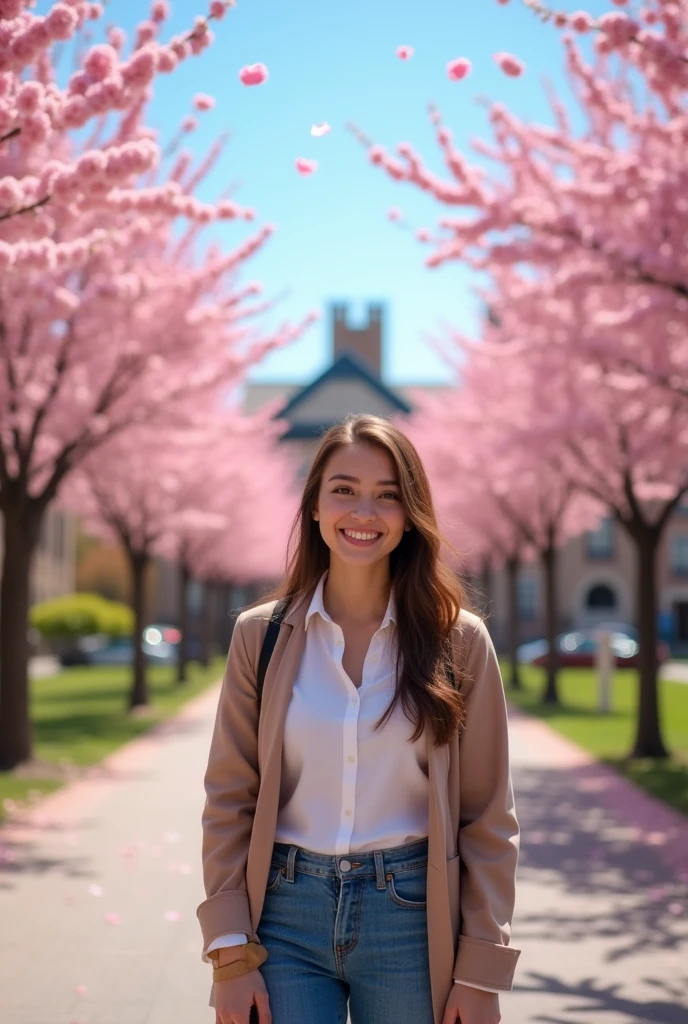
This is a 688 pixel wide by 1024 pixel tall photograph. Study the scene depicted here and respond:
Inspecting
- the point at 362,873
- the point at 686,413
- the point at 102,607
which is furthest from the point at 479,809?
the point at 102,607

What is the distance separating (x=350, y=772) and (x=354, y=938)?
0.34 meters

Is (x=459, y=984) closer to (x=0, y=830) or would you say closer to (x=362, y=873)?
(x=362, y=873)

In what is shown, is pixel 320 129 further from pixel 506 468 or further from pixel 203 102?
pixel 506 468

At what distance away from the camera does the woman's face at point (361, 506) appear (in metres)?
2.71

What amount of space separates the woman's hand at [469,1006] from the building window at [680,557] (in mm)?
55659

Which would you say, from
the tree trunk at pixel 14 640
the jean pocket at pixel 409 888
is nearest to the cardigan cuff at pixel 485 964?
the jean pocket at pixel 409 888

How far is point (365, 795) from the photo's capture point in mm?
2545

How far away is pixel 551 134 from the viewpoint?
31.8ft

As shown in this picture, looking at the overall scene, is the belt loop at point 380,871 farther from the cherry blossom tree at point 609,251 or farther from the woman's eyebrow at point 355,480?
the cherry blossom tree at point 609,251

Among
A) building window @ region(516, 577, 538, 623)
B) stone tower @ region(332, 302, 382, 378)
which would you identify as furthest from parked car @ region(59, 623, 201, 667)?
stone tower @ region(332, 302, 382, 378)

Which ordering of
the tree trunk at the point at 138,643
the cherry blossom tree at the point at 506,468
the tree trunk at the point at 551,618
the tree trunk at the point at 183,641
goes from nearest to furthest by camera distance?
1. the cherry blossom tree at the point at 506,468
2. the tree trunk at the point at 138,643
3. the tree trunk at the point at 551,618
4. the tree trunk at the point at 183,641

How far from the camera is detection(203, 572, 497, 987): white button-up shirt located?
2.53 metres

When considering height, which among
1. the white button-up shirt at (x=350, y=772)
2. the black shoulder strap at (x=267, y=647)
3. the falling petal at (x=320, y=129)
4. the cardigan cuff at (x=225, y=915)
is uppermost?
the falling petal at (x=320, y=129)

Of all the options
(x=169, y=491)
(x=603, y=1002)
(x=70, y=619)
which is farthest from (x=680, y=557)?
(x=603, y=1002)
